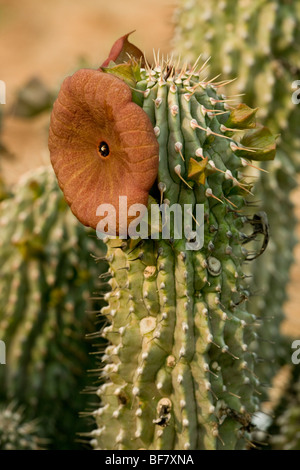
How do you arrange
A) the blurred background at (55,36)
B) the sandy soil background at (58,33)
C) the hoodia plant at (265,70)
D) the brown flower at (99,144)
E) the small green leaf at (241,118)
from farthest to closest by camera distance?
the sandy soil background at (58,33) → the blurred background at (55,36) → the hoodia plant at (265,70) → the small green leaf at (241,118) → the brown flower at (99,144)

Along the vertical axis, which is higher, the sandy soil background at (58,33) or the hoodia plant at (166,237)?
the sandy soil background at (58,33)

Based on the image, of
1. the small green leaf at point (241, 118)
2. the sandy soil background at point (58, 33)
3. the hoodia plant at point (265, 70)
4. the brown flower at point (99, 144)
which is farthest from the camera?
the sandy soil background at point (58, 33)

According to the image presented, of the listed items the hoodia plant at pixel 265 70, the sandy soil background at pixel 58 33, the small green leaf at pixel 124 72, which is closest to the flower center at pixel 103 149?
the small green leaf at pixel 124 72

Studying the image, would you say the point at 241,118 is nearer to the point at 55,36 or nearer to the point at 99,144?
the point at 99,144

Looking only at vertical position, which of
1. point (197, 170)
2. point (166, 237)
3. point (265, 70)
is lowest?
point (166, 237)

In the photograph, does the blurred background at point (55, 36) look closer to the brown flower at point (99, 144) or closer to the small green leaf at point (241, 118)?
the small green leaf at point (241, 118)

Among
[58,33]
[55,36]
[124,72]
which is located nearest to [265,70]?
[124,72]
